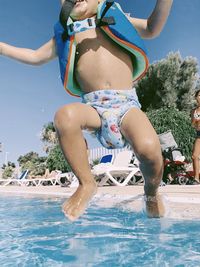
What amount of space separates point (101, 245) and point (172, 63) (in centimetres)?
2479

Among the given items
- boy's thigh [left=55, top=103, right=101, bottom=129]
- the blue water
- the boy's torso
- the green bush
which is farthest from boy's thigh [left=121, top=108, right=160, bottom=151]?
the green bush

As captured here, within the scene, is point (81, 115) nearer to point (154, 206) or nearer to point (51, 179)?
point (154, 206)

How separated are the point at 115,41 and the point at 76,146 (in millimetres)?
948

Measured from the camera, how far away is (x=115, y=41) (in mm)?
2920

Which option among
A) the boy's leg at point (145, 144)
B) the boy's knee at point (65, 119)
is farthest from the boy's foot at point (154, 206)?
the boy's knee at point (65, 119)

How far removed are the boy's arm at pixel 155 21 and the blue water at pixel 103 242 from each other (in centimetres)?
177

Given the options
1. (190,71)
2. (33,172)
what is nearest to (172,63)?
(190,71)

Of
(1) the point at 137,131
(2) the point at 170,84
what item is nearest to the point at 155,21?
(1) the point at 137,131

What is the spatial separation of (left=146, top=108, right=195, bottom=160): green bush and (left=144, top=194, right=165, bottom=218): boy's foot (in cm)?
1191

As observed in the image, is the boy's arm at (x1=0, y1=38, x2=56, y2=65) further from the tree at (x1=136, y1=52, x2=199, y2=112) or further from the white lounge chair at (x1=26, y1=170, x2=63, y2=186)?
the tree at (x1=136, y1=52, x2=199, y2=112)

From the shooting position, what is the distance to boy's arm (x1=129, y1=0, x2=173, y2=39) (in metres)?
2.80

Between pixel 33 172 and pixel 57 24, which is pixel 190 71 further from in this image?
pixel 57 24

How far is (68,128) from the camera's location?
2570 millimetres

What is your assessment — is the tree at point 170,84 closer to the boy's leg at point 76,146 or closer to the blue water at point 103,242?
the blue water at point 103,242
